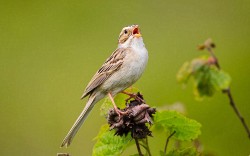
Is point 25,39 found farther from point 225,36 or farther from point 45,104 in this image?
point 225,36

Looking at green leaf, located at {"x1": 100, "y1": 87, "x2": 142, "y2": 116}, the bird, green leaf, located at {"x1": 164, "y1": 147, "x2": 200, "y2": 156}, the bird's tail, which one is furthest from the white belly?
green leaf, located at {"x1": 164, "y1": 147, "x2": 200, "y2": 156}

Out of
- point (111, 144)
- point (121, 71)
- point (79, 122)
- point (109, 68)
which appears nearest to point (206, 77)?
point (111, 144)

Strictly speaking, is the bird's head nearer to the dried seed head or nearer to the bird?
the bird

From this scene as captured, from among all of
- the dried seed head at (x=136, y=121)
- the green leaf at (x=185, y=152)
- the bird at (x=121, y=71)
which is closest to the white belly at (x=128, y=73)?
the bird at (x=121, y=71)

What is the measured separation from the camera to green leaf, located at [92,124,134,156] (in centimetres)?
388

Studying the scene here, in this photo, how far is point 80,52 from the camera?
422 inches

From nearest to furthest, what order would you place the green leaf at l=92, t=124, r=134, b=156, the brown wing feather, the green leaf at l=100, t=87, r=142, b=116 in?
the green leaf at l=92, t=124, r=134, b=156
the green leaf at l=100, t=87, r=142, b=116
the brown wing feather

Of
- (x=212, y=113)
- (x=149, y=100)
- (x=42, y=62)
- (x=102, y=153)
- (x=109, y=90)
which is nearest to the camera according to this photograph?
(x=102, y=153)

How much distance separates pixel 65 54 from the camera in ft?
35.3

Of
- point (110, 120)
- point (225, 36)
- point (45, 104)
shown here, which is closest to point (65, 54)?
point (45, 104)

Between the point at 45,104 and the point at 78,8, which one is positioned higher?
the point at 78,8

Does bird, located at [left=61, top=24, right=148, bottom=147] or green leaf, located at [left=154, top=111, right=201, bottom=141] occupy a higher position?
bird, located at [left=61, top=24, right=148, bottom=147]

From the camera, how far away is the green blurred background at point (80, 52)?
8.68m

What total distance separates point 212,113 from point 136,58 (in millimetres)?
1889
